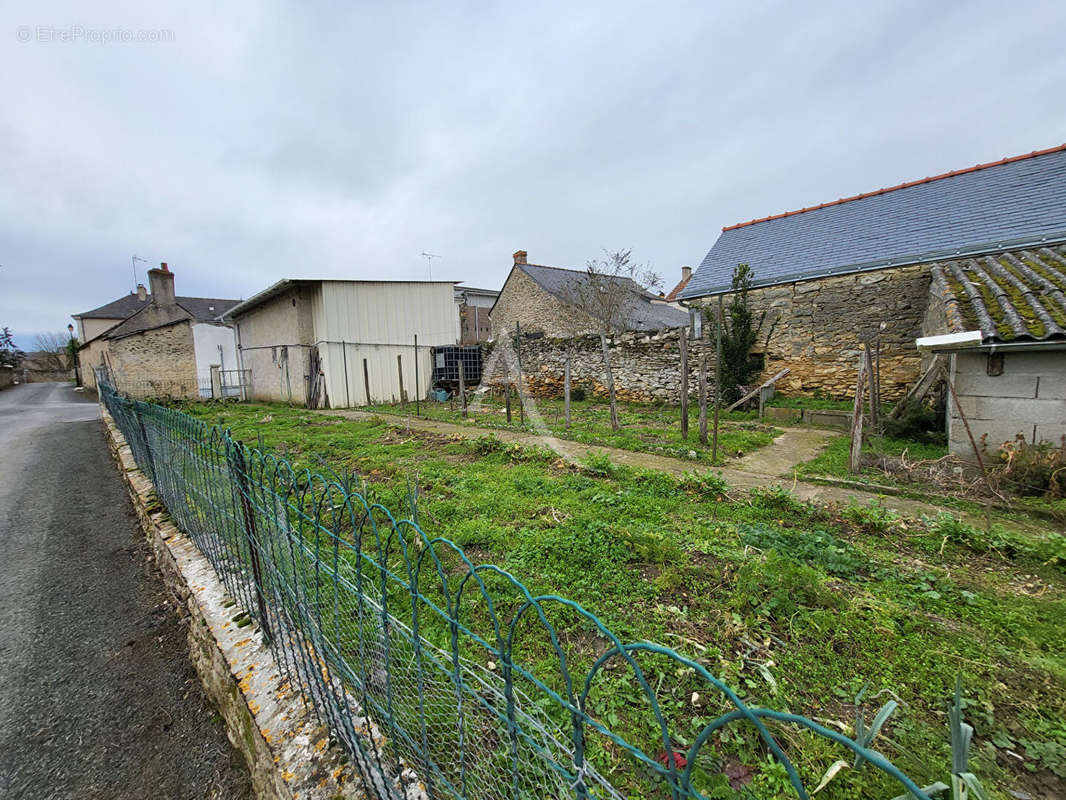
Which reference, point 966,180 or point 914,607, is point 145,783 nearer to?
point 914,607

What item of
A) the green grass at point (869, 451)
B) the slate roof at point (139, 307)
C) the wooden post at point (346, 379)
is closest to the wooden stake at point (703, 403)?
the green grass at point (869, 451)

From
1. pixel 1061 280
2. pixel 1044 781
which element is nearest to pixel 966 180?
pixel 1061 280

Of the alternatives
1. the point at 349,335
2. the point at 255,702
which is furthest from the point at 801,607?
the point at 349,335

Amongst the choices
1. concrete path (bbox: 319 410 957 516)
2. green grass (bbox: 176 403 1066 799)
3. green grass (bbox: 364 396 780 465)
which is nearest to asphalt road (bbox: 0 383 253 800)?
green grass (bbox: 176 403 1066 799)

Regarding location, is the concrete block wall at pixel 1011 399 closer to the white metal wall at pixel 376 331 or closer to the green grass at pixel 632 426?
the green grass at pixel 632 426

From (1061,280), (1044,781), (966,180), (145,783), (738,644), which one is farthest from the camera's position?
(966,180)

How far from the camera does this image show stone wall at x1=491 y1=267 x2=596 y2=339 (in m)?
18.8

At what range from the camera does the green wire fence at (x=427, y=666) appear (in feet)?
4.52

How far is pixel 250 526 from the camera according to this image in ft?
7.72

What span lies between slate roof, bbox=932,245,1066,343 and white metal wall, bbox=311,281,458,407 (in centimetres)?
1292

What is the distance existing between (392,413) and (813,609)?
11191mm

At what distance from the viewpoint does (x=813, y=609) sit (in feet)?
8.30

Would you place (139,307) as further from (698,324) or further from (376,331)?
(698,324)

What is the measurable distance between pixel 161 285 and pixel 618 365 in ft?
80.0
